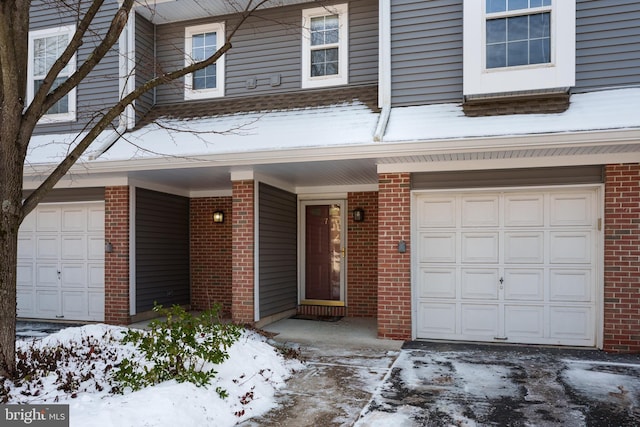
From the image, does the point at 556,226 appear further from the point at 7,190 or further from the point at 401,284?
the point at 7,190

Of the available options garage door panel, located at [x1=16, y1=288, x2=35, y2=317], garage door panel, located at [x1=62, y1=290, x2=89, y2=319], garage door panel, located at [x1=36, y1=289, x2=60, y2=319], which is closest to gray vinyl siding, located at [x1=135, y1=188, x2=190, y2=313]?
garage door panel, located at [x1=62, y1=290, x2=89, y2=319]

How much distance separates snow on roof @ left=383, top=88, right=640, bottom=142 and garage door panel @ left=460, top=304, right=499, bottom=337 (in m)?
2.50

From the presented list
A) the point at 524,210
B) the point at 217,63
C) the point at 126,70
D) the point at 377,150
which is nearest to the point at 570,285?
the point at 524,210

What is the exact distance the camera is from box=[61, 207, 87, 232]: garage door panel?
29.0ft

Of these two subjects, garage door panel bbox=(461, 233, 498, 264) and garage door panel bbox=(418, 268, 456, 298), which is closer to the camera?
garage door panel bbox=(461, 233, 498, 264)

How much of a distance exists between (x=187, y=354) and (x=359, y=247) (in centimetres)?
518

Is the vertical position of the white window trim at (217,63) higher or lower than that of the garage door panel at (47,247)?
higher

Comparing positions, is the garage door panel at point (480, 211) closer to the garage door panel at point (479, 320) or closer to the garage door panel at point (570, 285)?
the garage door panel at point (570, 285)

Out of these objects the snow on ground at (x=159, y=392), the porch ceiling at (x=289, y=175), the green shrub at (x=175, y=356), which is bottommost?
the snow on ground at (x=159, y=392)

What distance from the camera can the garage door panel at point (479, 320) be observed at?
685 cm

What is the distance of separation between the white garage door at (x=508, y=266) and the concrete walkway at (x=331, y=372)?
1062 mm

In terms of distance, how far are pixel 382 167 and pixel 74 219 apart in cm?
583

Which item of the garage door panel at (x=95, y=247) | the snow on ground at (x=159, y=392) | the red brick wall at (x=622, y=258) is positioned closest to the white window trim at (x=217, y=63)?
the garage door panel at (x=95, y=247)

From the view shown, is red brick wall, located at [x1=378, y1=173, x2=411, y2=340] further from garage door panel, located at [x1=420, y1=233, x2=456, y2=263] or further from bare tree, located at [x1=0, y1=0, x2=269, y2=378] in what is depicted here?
bare tree, located at [x1=0, y1=0, x2=269, y2=378]
